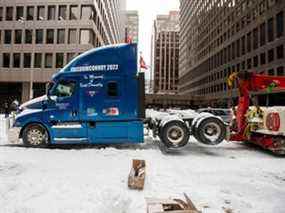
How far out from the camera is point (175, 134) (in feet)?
Result: 35.9

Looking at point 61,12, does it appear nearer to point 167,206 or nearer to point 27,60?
point 27,60

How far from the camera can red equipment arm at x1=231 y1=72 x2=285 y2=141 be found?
11761 millimetres

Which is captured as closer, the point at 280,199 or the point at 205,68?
the point at 280,199

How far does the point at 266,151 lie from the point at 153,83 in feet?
601

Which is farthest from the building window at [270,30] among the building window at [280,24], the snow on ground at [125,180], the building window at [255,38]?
the snow on ground at [125,180]

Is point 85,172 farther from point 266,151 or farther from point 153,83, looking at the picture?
point 153,83

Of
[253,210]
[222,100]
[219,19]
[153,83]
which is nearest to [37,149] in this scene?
[253,210]

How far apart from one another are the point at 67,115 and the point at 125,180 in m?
5.20

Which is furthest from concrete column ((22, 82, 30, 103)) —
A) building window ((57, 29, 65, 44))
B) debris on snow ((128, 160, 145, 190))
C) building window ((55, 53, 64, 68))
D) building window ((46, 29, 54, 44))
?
debris on snow ((128, 160, 145, 190))

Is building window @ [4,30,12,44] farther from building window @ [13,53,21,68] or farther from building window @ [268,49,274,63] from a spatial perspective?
building window @ [268,49,274,63]

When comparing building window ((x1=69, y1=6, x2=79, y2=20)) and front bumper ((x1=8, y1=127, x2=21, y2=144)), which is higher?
building window ((x1=69, y1=6, x2=79, y2=20))

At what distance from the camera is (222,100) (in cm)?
7875

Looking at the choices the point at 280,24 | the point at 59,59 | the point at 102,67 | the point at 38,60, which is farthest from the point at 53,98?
the point at 280,24

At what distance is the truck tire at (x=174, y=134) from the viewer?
10898 millimetres
